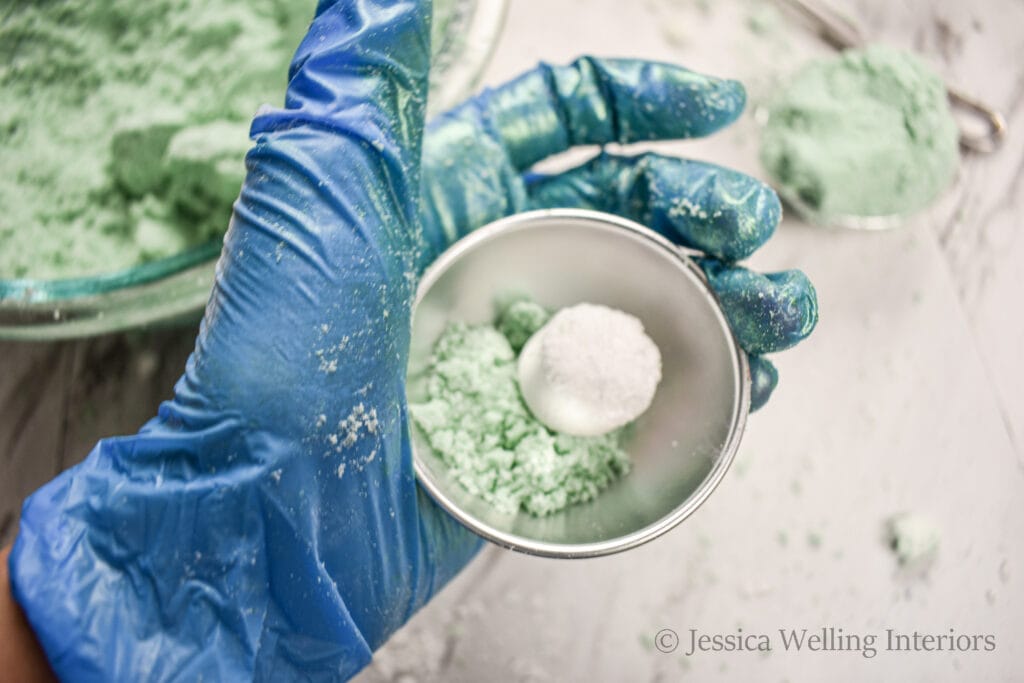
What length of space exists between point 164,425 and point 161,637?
0.20 m

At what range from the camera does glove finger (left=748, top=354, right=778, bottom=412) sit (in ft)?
2.93

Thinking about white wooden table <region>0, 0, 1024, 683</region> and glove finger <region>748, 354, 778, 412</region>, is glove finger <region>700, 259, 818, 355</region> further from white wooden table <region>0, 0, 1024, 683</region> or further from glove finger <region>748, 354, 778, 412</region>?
white wooden table <region>0, 0, 1024, 683</region>

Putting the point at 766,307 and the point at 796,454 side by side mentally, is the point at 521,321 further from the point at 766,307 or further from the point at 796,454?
the point at 796,454

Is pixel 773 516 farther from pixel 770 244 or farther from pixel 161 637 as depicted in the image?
pixel 161 637

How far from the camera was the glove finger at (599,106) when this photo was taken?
91 centimetres

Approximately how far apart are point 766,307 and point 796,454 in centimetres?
47

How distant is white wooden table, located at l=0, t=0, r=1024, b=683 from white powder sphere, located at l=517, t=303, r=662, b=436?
384 mm

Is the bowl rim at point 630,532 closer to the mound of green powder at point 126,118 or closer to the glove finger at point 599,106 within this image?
the glove finger at point 599,106

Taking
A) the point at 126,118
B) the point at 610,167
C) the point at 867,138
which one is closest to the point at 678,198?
the point at 610,167

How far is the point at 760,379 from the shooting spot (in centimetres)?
90

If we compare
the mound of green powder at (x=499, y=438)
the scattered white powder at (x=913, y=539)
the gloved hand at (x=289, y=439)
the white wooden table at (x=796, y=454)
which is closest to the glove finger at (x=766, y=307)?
the gloved hand at (x=289, y=439)

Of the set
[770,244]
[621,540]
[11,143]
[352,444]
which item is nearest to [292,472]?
[352,444]

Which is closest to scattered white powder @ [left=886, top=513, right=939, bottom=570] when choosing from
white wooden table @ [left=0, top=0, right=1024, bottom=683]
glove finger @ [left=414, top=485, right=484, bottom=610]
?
white wooden table @ [left=0, top=0, right=1024, bottom=683]

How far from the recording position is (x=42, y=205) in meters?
0.99
